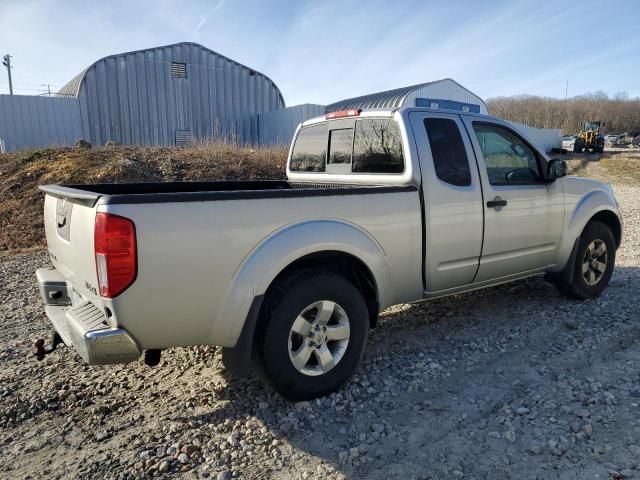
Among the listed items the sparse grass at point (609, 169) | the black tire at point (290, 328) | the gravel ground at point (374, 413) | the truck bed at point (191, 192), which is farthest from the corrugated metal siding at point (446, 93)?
the black tire at point (290, 328)

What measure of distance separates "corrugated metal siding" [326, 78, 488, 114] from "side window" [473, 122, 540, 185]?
21102 mm

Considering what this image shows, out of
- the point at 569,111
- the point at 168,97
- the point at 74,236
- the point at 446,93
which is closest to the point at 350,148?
the point at 74,236

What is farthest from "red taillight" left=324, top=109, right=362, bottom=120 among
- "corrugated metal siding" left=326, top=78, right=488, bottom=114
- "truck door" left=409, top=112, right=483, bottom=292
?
"corrugated metal siding" left=326, top=78, right=488, bottom=114

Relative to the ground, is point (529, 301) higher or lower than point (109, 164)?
lower

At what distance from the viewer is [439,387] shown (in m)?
3.40

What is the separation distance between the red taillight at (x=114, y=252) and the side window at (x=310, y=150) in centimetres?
261

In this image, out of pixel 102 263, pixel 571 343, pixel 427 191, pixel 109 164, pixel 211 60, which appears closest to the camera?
pixel 102 263

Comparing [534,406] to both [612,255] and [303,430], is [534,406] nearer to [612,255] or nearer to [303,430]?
[303,430]

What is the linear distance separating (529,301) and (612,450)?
2.71 meters

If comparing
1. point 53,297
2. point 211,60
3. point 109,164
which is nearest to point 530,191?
point 53,297

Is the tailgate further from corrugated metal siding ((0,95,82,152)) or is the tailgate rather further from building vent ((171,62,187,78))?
building vent ((171,62,187,78))

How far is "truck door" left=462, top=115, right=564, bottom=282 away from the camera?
4160 mm

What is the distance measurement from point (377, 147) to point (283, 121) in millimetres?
18245

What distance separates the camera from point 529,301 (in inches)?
205
